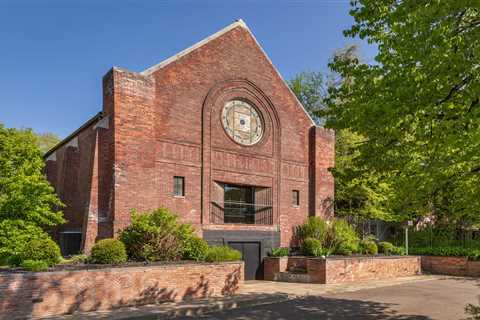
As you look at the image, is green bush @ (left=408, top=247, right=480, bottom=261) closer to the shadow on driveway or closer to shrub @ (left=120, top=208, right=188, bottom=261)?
the shadow on driveway

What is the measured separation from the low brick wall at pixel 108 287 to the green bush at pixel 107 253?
3.59 ft

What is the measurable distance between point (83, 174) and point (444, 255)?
67.0ft

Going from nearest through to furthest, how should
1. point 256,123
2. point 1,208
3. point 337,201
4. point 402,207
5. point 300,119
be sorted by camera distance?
1. point 402,207
2. point 1,208
3. point 256,123
4. point 300,119
5. point 337,201

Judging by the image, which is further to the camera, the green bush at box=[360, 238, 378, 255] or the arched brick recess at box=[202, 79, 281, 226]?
the green bush at box=[360, 238, 378, 255]

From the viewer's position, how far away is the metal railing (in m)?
19.2

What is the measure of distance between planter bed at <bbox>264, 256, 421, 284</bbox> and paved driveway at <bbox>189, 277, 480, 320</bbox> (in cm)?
179

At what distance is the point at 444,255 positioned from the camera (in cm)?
2414

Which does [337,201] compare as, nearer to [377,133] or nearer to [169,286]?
[169,286]

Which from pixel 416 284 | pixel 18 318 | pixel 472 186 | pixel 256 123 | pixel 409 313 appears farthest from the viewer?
pixel 256 123

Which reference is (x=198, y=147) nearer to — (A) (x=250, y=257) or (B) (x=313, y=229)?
(A) (x=250, y=257)

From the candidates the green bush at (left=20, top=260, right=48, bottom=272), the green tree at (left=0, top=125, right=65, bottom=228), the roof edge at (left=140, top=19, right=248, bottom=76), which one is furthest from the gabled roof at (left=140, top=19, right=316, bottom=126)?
the green bush at (left=20, top=260, right=48, bottom=272)

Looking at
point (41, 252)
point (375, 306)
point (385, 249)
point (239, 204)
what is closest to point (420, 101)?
point (375, 306)

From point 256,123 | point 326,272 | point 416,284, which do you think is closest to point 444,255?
point 416,284

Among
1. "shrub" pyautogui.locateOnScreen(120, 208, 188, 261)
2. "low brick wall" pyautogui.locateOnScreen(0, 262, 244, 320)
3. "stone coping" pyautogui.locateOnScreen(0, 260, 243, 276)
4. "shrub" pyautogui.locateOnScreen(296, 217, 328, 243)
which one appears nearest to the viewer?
"low brick wall" pyautogui.locateOnScreen(0, 262, 244, 320)
